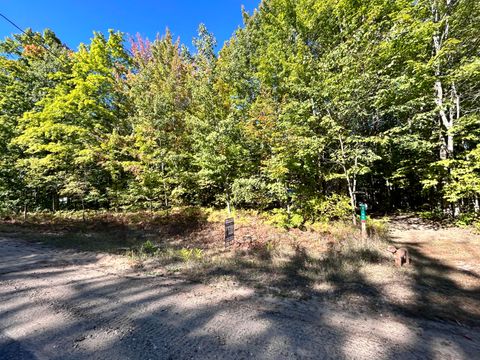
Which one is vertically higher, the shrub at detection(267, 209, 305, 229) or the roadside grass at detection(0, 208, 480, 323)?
the shrub at detection(267, 209, 305, 229)

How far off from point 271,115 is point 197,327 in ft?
29.3

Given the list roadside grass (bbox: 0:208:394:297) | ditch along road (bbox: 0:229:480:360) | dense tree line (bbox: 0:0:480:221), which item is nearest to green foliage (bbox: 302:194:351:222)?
dense tree line (bbox: 0:0:480:221)

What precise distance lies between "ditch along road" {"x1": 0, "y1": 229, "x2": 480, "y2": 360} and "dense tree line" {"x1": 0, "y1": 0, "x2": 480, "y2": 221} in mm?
6319

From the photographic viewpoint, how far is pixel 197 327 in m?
2.87

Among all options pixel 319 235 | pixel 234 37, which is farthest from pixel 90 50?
pixel 319 235

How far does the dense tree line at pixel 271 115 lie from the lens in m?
8.88

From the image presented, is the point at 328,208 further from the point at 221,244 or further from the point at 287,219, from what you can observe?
the point at 221,244

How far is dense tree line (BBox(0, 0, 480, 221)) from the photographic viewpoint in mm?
8883

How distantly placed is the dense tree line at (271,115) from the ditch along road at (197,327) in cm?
632

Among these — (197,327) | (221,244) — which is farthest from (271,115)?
(197,327)

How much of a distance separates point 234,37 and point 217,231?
41.1 ft

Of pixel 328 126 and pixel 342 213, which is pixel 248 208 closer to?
pixel 342 213

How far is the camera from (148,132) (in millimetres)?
12164

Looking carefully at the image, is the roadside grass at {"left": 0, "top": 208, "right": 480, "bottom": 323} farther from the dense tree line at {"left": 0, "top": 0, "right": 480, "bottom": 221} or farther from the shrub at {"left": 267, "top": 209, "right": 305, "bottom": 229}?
the dense tree line at {"left": 0, "top": 0, "right": 480, "bottom": 221}
